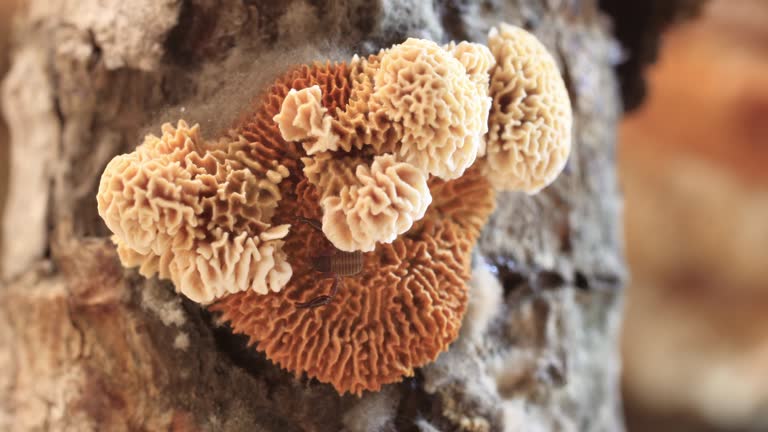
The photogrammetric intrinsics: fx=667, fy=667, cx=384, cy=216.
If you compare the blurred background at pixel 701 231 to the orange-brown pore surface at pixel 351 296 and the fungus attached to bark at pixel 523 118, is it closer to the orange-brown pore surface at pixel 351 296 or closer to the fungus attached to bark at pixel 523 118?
the fungus attached to bark at pixel 523 118

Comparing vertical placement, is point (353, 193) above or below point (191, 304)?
above

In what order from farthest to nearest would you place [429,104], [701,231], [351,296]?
[701,231] < [351,296] < [429,104]

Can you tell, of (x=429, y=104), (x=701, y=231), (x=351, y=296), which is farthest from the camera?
(x=701, y=231)

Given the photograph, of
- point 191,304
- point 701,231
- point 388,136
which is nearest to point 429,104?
point 388,136

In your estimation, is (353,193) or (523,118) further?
(523,118)

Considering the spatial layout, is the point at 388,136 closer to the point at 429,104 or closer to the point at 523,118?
the point at 429,104

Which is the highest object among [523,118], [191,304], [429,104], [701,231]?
[429,104]

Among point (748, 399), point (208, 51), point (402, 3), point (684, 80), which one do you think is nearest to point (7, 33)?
point (208, 51)

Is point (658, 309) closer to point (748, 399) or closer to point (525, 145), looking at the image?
point (748, 399)
